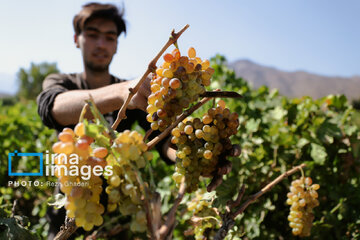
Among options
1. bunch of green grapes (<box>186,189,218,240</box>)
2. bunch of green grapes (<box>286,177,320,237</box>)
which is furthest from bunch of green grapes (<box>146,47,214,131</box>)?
bunch of green grapes (<box>286,177,320,237</box>)

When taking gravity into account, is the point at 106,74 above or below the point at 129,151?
above

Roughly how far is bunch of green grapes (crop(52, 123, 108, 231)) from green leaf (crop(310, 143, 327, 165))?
185cm

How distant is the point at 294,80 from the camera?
103562mm

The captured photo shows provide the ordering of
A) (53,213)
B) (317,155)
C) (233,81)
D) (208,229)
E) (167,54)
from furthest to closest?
(233,81)
(53,213)
(317,155)
(208,229)
(167,54)

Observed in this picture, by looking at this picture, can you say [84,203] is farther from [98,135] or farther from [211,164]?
[211,164]

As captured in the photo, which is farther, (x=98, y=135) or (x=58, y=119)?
(x=58, y=119)

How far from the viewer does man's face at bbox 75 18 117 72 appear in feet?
8.41

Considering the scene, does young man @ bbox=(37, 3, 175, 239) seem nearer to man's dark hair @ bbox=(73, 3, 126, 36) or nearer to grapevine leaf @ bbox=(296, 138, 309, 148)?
man's dark hair @ bbox=(73, 3, 126, 36)

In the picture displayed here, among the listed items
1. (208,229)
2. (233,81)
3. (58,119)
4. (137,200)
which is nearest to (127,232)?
(58,119)

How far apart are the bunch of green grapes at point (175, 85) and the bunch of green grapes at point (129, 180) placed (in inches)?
8.5

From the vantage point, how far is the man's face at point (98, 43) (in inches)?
101

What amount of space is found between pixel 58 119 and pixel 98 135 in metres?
1.22

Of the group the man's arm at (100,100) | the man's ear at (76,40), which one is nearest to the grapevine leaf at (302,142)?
the man's arm at (100,100)

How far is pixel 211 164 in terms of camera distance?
34.6 inches
